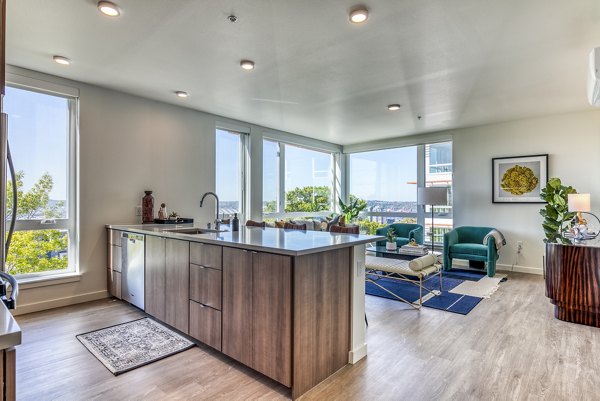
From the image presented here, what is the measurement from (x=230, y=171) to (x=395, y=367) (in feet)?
13.6

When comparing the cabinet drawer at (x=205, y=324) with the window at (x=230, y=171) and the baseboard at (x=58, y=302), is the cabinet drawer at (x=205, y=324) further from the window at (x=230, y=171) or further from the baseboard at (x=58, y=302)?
the window at (x=230, y=171)

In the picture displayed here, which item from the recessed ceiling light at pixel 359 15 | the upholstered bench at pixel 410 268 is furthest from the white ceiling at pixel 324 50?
the upholstered bench at pixel 410 268

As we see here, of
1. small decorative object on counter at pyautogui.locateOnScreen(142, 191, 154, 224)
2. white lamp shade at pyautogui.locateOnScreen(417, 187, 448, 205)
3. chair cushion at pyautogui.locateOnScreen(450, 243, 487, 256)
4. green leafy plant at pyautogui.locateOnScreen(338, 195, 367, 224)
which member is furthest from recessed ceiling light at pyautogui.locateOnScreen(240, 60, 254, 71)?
green leafy plant at pyautogui.locateOnScreen(338, 195, 367, 224)

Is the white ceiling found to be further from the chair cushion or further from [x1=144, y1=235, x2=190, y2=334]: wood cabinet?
the chair cushion

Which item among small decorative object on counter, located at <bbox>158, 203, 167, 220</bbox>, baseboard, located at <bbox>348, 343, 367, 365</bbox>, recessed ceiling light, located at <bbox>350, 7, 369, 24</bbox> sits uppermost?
recessed ceiling light, located at <bbox>350, 7, 369, 24</bbox>

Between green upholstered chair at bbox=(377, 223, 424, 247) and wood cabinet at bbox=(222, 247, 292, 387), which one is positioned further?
green upholstered chair at bbox=(377, 223, 424, 247)

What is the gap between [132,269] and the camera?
136 inches

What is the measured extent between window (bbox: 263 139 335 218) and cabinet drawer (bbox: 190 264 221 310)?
141 inches

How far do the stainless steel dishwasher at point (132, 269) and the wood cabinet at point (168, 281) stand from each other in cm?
13

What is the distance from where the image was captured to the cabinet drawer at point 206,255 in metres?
2.37

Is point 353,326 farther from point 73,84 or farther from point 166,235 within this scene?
point 73,84

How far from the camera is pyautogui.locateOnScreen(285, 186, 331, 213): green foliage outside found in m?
6.81

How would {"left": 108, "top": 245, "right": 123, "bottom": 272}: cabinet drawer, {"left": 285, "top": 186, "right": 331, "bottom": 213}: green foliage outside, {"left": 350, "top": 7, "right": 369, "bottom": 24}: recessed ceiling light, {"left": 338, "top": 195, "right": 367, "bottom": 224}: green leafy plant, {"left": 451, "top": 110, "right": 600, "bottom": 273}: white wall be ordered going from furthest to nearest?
{"left": 338, "top": 195, "right": 367, "bottom": 224}: green leafy plant, {"left": 285, "top": 186, "right": 331, "bottom": 213}: green foliage outside, {"left": 451, "top": 110, "right": 600, "bottom": 273}: white wall, {"left": 108, "top": 245, "right": 123, "bottom": 272}: cabinet drawer, {"left": 350, "top": 7, "right": 369, "bottom": 24}: recessed ceiling light

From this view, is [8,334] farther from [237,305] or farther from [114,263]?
[114,263]
